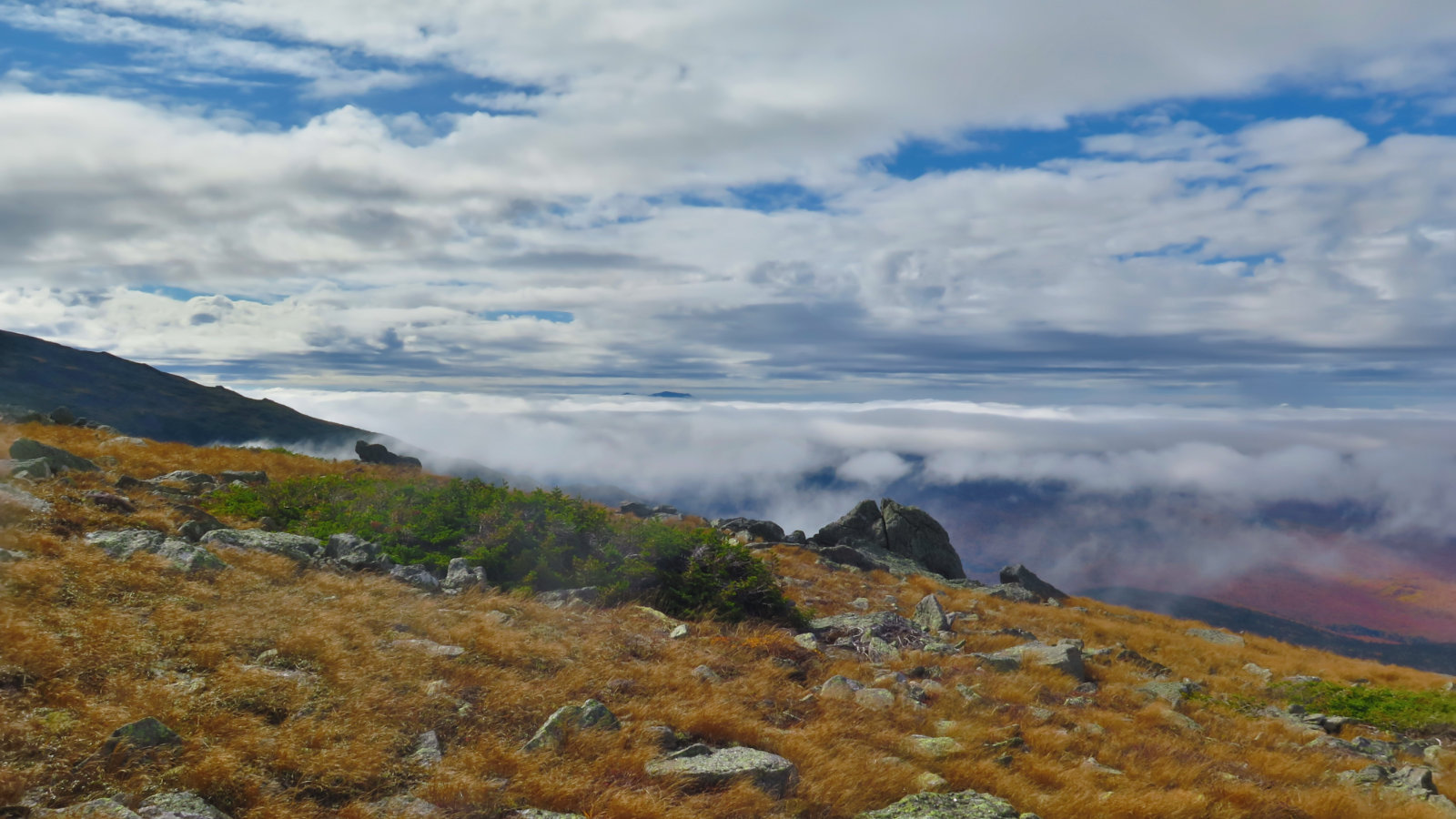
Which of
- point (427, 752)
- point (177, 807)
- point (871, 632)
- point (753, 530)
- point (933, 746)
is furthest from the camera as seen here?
point (753, 530)

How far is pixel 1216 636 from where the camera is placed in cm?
3081

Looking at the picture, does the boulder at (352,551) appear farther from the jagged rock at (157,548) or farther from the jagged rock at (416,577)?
the jagged rock at (157,548)

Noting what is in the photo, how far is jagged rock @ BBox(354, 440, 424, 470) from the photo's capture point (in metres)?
31.5

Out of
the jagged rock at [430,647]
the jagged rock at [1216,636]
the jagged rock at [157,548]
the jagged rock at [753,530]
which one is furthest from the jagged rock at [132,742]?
the jagged rock at [1216,636]

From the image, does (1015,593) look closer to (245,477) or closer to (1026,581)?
(1026,581)

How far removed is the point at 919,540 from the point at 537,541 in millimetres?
30674

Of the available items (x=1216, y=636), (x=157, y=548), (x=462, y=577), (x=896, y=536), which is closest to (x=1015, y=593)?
(x=1216, y=636)

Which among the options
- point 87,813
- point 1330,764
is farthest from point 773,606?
point 87,813

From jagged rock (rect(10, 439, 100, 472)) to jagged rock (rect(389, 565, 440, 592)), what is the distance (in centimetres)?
707

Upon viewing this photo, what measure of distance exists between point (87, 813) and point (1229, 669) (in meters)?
28.2

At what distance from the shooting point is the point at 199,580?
360 inches

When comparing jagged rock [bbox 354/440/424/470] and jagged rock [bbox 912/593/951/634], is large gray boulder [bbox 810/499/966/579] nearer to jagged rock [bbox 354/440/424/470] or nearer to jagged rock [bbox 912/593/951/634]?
jagged rock [bbox 912/593/951/634]

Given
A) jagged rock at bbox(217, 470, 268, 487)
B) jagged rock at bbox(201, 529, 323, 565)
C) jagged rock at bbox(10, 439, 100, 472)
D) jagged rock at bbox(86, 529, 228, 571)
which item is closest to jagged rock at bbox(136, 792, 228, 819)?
jagged rock at bbox(86, 529, 228, 571)

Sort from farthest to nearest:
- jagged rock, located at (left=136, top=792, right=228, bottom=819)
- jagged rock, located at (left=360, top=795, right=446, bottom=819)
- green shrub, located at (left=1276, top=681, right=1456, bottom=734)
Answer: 1. green shrub, located at (left=1276, top=681, right=1456, bottom=734)
2. jagged rock, located at (left=360, top=795, right=446, bottom=819)
3. jagged rock, located at (left=136, top=792, right=228, bottom=819)
